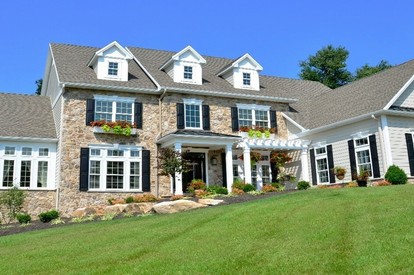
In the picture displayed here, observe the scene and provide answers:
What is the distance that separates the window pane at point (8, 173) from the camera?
65.1ft

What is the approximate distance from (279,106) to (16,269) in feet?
63.5

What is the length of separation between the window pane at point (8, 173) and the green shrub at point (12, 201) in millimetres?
789

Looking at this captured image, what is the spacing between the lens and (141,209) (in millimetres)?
17094

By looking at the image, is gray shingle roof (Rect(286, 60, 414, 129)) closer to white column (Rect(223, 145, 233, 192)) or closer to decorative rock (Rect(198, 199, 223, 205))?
white column (Rect(223, 145, 233, 192))

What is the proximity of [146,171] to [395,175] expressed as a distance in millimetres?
11047

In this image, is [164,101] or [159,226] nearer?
[159,226]

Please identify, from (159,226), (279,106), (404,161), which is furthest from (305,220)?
(279,106)

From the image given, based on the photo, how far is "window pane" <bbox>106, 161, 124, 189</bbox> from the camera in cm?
2052

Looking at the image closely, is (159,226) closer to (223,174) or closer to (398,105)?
(223,174)

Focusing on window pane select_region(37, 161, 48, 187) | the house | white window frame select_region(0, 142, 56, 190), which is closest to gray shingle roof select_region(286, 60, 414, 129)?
the house

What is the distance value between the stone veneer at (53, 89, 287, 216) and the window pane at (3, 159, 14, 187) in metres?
2.35

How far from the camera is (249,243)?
26.6 ft

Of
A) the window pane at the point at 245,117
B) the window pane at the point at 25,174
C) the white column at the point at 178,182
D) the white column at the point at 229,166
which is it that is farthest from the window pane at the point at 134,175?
the window pane at the point at 245,117

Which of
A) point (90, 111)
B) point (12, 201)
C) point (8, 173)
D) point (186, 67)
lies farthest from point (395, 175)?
point (8, 173)
